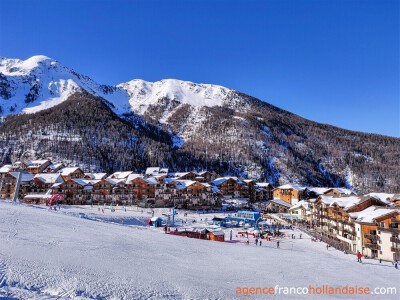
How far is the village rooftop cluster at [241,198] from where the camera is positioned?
4294 cm

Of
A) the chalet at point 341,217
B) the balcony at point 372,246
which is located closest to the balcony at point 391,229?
the balcony at point 372,246

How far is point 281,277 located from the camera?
1861cm

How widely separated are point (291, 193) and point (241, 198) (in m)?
18.1

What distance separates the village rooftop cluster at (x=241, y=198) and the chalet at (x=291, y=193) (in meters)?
0.30

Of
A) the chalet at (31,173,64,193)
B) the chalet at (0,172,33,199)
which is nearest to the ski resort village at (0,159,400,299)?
the chalet at (31,173,64,193)

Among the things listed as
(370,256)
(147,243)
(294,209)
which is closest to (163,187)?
(294,209)

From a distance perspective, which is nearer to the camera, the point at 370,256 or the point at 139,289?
the point at 139,289

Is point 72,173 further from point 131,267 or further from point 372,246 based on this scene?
point 131,267

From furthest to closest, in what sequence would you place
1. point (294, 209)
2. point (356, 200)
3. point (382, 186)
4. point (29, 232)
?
point (382, 186) < point (294, 209) < point (356, 200) < point (29, 232)

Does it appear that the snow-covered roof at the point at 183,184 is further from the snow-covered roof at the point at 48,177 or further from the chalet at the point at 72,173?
the snow-covered roof at the point at 48,177

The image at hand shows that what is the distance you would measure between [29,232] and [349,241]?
150 ft

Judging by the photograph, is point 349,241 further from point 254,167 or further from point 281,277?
point 254,167

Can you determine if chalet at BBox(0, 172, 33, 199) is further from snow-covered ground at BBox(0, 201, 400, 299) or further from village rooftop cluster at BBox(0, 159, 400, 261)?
snow-covered ground at BBox(0, 201, 400, 299)

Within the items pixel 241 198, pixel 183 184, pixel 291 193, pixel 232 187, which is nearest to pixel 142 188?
pixel 183 184
